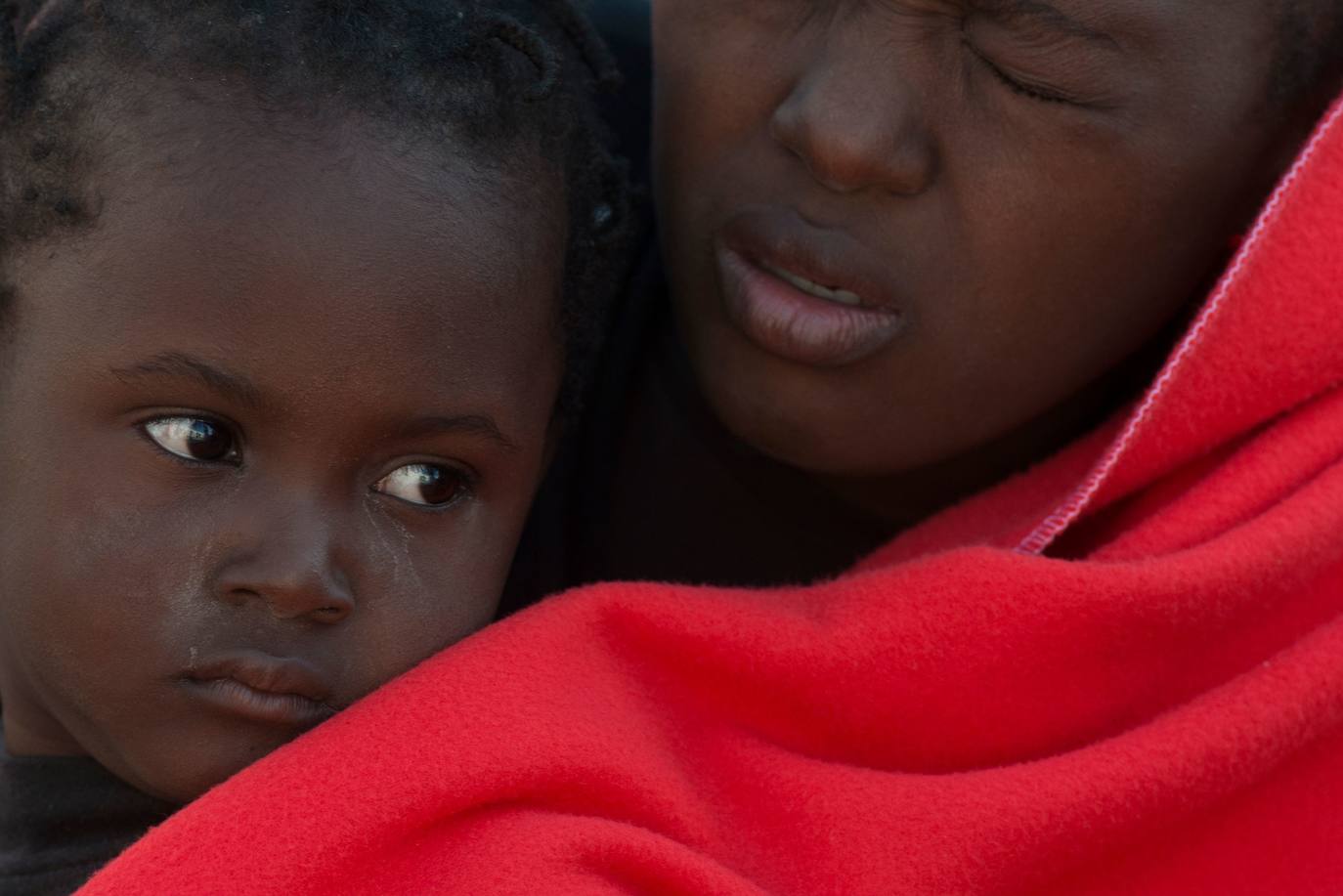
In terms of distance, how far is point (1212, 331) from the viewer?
1658 mm

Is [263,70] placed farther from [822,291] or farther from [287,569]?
[822,291]

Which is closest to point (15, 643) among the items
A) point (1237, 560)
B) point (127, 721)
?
point (127, 721)

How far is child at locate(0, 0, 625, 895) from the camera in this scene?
55.5 inches

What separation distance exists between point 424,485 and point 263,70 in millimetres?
375

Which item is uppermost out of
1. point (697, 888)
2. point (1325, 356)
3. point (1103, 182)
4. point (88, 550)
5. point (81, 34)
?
point (81, 34)

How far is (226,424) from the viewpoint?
4.70 ft

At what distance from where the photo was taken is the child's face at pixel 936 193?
1.59m

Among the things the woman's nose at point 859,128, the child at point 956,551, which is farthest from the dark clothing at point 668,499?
the woman's nose at point 859,128

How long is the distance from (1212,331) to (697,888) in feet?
2.38

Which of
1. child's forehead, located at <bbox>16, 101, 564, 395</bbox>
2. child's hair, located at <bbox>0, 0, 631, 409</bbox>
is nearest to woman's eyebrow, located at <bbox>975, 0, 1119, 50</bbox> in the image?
child's hair, located at <bbox>0, 0, 631, 409</bbox>

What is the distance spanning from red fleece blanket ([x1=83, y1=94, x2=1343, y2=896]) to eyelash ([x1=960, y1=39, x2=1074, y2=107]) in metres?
0.24

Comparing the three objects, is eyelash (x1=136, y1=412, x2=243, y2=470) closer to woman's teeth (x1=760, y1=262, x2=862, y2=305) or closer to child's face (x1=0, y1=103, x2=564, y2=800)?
child's face (x1=0, y1=103, x2=564, y2=800)

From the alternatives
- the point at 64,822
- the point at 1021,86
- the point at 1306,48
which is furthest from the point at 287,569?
the point at 1306,48

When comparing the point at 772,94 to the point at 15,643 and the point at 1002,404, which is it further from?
the point at 15,643
